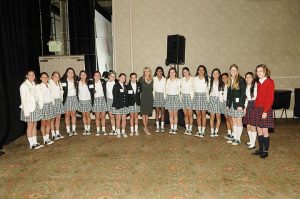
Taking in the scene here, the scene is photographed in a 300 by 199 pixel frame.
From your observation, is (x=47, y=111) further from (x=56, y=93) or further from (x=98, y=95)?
(x=98, y=95)

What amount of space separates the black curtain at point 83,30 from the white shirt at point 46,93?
324 cm

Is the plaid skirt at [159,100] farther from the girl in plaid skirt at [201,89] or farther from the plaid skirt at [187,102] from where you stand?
the girl in plaid skirt at [201,89]

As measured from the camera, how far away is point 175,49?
630cm

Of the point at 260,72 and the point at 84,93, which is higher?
the point at 260,72

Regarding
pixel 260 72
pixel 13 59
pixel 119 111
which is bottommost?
pixel 119 111

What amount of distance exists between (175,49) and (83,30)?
3.60 metres

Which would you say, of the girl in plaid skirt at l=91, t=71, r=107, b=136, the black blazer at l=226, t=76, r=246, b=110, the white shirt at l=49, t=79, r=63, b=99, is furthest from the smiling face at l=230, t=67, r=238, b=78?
the white shirt at l=49, t=79, r=63, b=99

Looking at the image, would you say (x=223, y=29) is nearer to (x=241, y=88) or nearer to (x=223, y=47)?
(x=223, y=47)

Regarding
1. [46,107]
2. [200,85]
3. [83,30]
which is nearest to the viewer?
[46,107]

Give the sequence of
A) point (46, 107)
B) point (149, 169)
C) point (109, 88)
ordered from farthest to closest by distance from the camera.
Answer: point (109, 88) < point (46, 107) < point (149, 169)

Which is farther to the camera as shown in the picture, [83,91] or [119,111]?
[83,91]

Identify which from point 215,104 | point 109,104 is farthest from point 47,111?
A: point 215,104

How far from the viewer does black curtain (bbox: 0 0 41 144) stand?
549 cm

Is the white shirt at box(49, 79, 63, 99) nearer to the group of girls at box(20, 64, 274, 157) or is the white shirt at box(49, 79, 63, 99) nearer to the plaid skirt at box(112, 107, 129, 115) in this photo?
the group of girls at box(20, 64, 274, 157)
